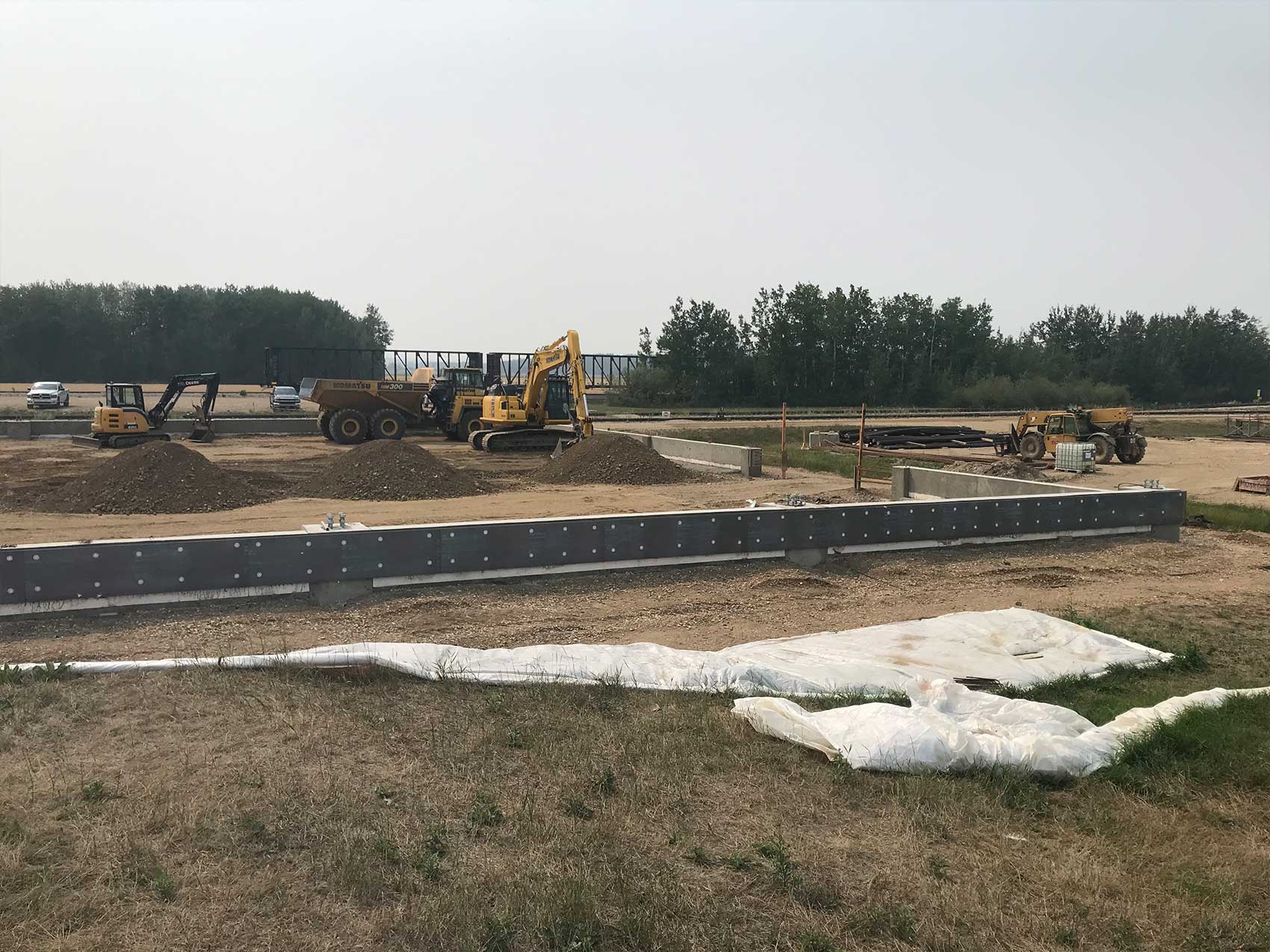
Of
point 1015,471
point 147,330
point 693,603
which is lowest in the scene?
point 693,603

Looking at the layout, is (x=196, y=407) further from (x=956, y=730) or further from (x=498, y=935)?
(x=498, y=935)

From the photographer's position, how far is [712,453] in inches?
931

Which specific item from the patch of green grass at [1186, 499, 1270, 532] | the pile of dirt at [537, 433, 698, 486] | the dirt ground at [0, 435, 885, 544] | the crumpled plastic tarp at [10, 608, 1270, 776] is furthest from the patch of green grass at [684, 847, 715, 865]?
the pile of dirt at [537, 433, 698, 486]

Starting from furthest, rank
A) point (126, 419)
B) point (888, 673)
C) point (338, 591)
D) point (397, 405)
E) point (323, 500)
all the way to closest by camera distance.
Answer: point (397, 405) < point (126, 419) < point (323, 500) < point (338, 591) < point (888, 673)

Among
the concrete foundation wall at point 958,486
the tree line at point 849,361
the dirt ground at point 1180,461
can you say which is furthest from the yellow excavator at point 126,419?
the tree line at point 849,361

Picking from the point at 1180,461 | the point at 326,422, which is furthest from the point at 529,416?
the point at 1180,461

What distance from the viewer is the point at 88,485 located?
15500 mm

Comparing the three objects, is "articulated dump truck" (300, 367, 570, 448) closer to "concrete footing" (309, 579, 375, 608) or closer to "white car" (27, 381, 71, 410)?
"concrete footing" (309, 579, 375, 608)

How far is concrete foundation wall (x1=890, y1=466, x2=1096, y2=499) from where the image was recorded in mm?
14109

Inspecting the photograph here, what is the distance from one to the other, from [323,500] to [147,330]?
249 feet

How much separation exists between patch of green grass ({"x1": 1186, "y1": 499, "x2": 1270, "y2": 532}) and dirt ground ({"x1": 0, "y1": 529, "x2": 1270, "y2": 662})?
265cm

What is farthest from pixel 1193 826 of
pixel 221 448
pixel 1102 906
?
pixel 221 448

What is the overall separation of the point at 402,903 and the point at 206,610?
5.64 meters

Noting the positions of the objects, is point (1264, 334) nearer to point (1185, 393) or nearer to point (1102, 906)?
point (1185, 393)
